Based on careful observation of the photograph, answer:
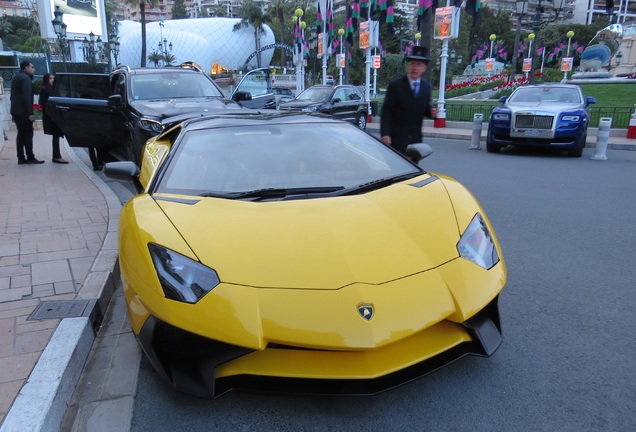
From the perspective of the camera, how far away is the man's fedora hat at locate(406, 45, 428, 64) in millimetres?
5234

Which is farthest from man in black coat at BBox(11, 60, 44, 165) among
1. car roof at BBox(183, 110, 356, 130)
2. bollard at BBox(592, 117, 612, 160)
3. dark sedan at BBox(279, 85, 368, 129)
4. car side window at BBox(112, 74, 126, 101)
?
bollard at BBox(592, 117, 612, 160)

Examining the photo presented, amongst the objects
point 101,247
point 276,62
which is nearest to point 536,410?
point 101,247

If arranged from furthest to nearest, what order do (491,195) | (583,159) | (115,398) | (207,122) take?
(583,159)
(491,195)
(207,122)
(115,398)

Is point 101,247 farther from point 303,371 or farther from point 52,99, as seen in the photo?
point 52,99

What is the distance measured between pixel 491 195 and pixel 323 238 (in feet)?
17.3

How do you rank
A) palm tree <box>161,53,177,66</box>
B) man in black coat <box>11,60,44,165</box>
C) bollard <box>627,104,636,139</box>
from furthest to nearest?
palm tree <box>161,53,177,66</box>, bollard <box>627,104,636,139</box>, man in black coat <box>11,60,44,165</box>

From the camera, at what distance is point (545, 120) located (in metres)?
10.6

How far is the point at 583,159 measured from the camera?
10672 millimetres

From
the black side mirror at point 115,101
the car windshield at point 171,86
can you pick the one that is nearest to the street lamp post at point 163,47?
the car windshield at point 171,86

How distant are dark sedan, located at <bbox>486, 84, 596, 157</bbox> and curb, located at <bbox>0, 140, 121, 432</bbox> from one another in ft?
32.1

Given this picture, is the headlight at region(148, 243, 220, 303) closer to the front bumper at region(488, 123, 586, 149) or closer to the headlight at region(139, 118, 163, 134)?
the headlight at region(139, 118, 163, 134)

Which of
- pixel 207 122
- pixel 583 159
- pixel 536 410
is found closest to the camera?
pixel 536 410

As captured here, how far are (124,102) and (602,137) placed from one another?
1008 centimetres

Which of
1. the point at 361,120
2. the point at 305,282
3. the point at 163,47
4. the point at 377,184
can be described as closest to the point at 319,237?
the point at 305,282
